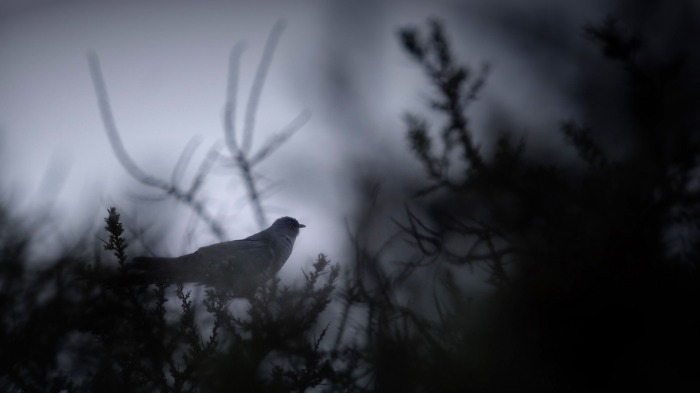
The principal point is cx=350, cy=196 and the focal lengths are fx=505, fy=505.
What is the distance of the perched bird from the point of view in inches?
108

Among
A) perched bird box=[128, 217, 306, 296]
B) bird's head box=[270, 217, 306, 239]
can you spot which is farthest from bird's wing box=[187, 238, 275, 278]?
bird's head box=[270, 217, 306, 239]

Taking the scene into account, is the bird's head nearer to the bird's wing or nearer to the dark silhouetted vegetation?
the bird's wing

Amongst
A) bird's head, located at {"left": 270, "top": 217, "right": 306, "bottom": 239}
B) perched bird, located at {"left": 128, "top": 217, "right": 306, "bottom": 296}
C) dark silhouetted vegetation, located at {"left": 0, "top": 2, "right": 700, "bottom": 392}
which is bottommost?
dark silhouetted vegetation, located at {"left": 0, "top": 2, "right": 700, "bottom": 392}

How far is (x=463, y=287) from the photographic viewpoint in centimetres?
238

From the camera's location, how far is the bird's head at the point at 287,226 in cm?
640

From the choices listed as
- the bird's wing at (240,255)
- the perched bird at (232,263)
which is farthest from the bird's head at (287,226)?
the bird's wing at (240,255)

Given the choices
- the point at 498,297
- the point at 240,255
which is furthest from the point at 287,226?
the point at 498,297

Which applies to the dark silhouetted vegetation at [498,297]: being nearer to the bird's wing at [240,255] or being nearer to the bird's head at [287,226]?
the bird's wing at [240,255]

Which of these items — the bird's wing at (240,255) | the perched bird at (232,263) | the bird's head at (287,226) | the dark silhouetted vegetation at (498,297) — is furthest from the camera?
the bird's head at (287,226)

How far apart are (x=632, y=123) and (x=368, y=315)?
1.62 metres

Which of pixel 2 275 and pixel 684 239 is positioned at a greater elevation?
pixel 2 275

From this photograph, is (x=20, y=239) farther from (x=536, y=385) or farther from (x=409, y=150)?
(x=536, y=385)

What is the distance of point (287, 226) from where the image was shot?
656cm

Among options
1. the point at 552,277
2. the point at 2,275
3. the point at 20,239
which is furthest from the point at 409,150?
the point at 20,239
